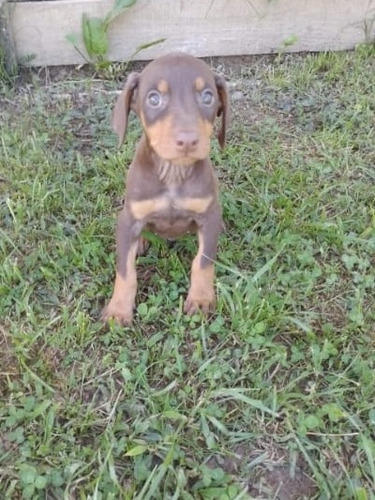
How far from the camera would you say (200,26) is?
493 cm

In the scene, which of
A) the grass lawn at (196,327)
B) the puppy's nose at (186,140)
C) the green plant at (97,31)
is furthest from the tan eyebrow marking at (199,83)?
the green plant at (97,31)

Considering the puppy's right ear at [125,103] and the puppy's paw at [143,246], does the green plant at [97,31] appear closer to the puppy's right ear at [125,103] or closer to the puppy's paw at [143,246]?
the puppy's paw at [143,246]

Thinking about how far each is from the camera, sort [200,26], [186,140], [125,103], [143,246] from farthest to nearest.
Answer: [200,26] < [143,246] < [125,103] < [186,140]

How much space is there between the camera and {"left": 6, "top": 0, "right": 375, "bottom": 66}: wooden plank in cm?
473

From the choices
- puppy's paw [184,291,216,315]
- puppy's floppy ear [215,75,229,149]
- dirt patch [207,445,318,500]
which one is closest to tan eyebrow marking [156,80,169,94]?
puppy's floppy ear [215,75,229,149]

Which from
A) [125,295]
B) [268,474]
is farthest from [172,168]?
[268,474]

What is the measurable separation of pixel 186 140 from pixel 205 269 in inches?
31.5

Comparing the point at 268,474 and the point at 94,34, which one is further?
the point at 94,34

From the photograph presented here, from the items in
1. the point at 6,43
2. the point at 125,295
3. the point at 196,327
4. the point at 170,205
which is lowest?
the point at 196,327

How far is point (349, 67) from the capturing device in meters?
5.04

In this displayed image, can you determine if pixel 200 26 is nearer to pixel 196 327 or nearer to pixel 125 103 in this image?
pixel 125 103

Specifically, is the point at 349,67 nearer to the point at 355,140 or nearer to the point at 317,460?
the point at 355,140

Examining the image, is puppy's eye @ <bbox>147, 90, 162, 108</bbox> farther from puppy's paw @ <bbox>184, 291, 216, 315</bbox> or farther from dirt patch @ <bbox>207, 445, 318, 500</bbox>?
dirt patch @ <bbox>207, 445, 318, 500</bbox>

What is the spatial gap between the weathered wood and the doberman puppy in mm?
1895
